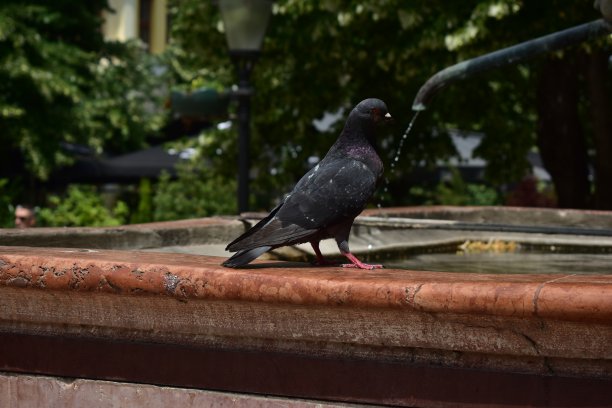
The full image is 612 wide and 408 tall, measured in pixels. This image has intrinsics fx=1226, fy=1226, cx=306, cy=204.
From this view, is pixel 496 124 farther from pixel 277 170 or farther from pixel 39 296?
pixel 39 296

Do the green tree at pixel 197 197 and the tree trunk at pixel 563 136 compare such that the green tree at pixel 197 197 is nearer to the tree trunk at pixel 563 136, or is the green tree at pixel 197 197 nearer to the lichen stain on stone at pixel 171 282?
the tree trunk at pixel 563 136

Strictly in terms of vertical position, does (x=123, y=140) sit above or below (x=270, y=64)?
below

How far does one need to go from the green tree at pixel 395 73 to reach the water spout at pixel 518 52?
6958 mm

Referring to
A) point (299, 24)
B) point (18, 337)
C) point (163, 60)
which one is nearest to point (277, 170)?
point (299, 24)

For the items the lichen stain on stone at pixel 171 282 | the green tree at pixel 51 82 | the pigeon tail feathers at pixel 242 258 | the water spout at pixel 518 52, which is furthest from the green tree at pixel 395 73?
the lichen stain on stone at pixel 171 282

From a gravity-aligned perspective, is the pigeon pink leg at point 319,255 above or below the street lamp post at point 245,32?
below

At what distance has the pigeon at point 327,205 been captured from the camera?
338 cm

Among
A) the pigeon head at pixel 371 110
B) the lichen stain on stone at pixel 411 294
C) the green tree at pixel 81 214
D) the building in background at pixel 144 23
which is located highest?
the pigeon head at pixel 371 110

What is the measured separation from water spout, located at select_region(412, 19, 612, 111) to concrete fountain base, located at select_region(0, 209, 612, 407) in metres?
2.19

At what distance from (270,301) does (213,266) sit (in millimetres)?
312

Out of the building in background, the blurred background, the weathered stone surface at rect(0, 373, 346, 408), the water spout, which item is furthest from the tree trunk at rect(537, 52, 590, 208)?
the building in background

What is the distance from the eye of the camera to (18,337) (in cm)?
332

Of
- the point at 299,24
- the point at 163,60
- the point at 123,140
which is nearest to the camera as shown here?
the point at 299,24

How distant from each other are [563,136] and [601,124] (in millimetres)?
1020
